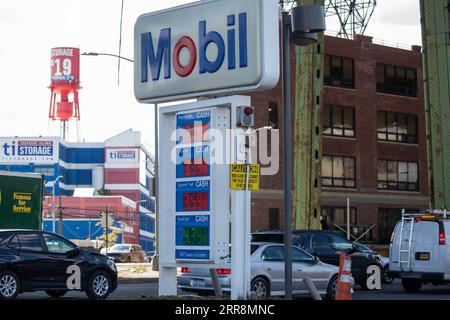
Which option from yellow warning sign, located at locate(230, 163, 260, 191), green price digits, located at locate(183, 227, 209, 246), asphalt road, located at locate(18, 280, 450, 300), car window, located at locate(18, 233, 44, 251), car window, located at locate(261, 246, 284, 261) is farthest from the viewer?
asphalt road, located at locate(18, 280, 450, 300)

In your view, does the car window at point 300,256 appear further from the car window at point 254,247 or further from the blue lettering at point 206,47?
the blue lettering at point 206,47

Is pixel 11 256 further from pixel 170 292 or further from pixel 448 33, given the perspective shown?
pixel 448 33

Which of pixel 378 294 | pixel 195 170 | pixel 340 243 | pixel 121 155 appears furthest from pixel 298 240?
pixel 121 155

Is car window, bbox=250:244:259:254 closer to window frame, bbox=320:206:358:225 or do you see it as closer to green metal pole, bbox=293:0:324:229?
green metal pole, bbox=293:0:324:229

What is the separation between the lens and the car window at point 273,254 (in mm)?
22422

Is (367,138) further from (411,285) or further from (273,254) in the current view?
(273,254)

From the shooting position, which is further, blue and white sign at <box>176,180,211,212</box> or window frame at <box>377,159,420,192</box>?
window frame at <box>377,159,420,192</box>

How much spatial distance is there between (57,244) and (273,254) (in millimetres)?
5142

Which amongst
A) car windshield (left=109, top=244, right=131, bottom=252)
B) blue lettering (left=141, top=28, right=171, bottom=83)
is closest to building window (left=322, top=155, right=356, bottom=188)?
car windshield (left=109, top=244, right=131, bottom=252)

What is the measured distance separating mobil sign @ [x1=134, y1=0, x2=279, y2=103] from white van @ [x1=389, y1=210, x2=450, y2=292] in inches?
459

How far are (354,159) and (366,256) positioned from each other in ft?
124

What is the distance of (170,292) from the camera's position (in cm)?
1636

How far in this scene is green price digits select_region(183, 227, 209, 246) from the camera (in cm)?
1562

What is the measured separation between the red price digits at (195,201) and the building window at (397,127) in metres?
52.7
